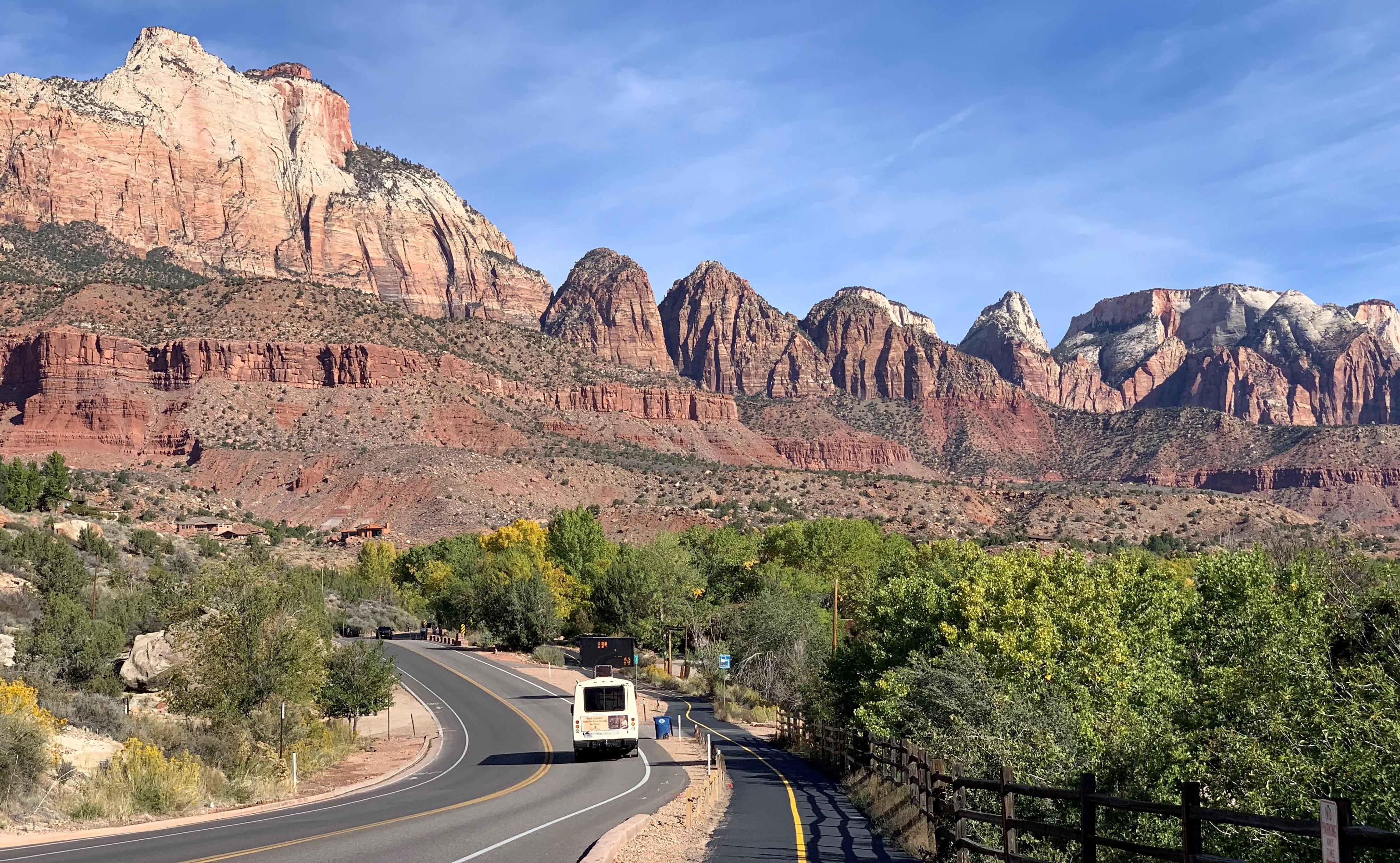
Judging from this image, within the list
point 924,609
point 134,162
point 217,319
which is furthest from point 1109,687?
point 134,162

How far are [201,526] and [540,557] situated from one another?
117ft

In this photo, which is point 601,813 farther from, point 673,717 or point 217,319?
point 217,319

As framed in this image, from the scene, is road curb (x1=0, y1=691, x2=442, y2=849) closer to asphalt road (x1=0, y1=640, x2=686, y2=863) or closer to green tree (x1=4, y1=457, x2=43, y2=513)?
asphalt road (x1=0, y1=640, x2=686, y2=863)

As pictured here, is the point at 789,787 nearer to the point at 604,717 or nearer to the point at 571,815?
the point at 571,815

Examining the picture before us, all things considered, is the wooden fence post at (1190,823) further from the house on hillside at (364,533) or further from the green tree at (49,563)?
the house on hillside at (364,533)

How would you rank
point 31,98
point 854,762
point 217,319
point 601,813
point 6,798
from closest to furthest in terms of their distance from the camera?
point 6,798
point 601,813
point 854,762
point 217,319
point 31,98

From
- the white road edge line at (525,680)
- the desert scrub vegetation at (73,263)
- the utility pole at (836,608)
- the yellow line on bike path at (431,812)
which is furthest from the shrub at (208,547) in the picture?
the desert scrub vegetation at (73,263)

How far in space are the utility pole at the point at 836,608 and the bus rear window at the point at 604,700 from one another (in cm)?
699

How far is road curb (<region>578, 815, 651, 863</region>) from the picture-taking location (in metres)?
14.7

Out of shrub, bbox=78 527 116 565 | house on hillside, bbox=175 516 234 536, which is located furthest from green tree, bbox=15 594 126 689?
house on hillside, bbox=175 516 234 536

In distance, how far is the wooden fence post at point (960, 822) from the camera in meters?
12.6

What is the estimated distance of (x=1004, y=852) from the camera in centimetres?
1136

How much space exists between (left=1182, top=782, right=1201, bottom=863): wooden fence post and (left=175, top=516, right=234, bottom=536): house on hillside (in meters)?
89.9

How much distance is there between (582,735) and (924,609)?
10.3 metres
